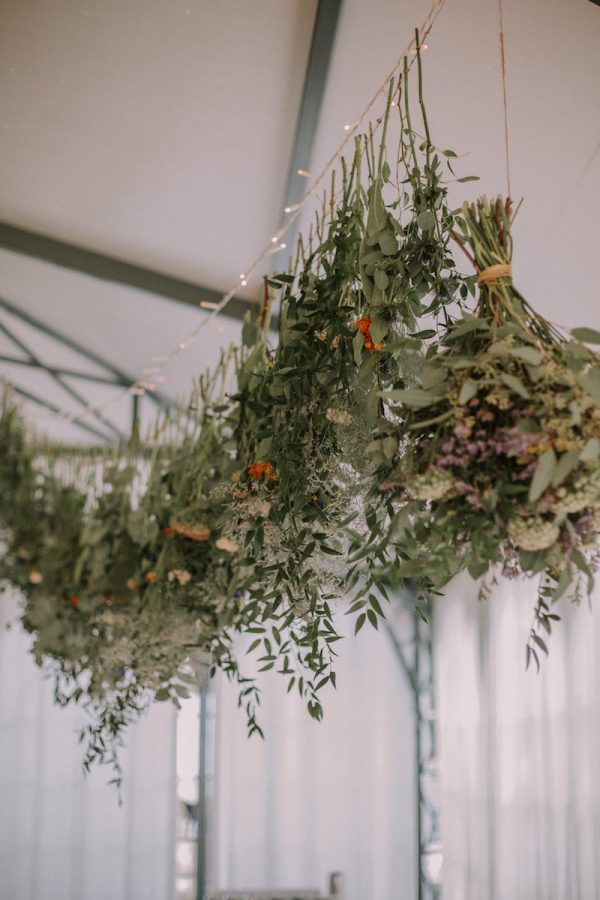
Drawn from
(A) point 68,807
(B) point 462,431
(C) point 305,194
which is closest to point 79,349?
(C) point 305,194

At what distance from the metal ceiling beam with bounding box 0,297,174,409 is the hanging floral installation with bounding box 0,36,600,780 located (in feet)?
8.20

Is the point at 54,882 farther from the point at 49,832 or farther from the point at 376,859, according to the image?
the point at 376,859

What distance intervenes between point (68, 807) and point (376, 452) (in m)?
6.91

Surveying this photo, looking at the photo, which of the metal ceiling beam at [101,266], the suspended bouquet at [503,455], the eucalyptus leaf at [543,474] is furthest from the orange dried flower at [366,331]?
the metal ceiling beam at [101,266]

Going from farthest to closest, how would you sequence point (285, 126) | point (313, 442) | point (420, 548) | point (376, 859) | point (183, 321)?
point (376, 859) → point (183, 321) → point (285, 126) → point (313, 442) → point (420, 548)

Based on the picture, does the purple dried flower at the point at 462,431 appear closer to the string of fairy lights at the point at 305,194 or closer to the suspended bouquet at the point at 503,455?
the suspended bouquet at the point at 503,455

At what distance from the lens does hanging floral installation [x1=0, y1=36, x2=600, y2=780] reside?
121cm

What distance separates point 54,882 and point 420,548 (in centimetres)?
693

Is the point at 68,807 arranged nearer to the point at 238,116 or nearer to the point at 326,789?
the point at 326,789

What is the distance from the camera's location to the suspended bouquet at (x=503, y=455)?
116cm

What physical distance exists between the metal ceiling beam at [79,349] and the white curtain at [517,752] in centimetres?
253

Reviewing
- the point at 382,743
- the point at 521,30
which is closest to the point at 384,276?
the point at 521,30

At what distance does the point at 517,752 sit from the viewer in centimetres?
563

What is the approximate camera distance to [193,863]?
7.48 meters
